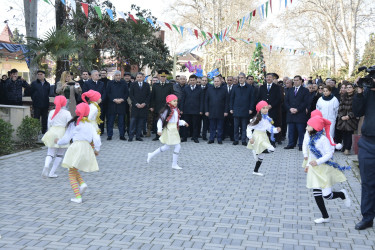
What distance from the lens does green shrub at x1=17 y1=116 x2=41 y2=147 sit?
473 inches

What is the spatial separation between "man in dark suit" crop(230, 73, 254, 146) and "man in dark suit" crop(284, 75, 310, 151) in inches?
42.8

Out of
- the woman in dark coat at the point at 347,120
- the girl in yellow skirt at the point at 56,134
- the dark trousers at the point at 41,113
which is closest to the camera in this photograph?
the girl in yellow skirt at the point at 56,134

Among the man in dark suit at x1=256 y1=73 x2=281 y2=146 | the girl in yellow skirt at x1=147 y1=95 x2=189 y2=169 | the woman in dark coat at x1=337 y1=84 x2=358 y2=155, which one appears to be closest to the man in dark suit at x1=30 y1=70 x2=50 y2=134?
the girl in yellow skirt at x1=147 y1=95 x2=189 y2=169

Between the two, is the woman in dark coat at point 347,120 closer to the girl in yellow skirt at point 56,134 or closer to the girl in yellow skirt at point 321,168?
the girl in yellow skirt at point 321,168

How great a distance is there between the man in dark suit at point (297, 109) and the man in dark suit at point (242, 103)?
3.57 ft

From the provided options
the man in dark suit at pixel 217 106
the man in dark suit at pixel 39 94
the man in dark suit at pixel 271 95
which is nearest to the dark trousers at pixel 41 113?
the man in dark suit at pixel 39 94

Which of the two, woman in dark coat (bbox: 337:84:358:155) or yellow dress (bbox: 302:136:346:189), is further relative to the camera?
woman in dark coat (bbox: 337:84:358:155)

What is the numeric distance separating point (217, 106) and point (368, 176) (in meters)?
8.94

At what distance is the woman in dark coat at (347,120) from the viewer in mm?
12430

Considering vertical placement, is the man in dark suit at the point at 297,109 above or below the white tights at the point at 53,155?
above

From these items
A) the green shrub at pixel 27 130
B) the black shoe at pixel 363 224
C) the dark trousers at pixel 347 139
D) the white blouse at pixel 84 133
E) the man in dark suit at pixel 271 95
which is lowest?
the black shoe at pixel 363 224

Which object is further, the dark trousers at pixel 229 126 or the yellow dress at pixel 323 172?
the dark trousers at pixel 229 126

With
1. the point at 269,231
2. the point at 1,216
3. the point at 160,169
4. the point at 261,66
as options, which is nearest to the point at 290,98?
the point at 160,169

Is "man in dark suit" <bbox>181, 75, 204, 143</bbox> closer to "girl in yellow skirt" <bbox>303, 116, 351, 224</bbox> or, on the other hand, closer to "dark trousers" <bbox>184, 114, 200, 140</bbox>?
"dark trousers" <bbox>184, 114, 200, 140</bbox>
